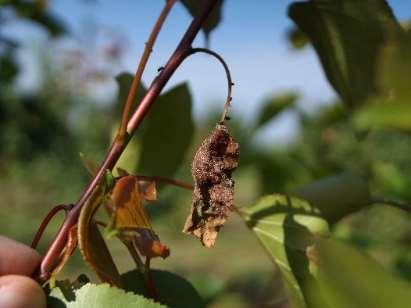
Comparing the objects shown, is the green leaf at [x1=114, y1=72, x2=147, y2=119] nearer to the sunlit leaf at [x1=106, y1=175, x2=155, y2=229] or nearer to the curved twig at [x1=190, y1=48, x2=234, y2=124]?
the curved twig at [x1=190, y1=48, x2=234, y2=124]

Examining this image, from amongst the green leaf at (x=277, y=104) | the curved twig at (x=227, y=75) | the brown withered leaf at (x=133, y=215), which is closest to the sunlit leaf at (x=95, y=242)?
the brown withered leaf at (x=133, y=215)

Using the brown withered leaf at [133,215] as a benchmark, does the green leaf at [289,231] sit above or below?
below

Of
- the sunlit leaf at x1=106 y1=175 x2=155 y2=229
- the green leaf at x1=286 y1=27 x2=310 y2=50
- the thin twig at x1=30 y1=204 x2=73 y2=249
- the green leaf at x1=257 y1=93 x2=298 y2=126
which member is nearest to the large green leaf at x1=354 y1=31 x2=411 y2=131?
the sunlit leaf at x1=106 y1=175 x2=155 y2=229

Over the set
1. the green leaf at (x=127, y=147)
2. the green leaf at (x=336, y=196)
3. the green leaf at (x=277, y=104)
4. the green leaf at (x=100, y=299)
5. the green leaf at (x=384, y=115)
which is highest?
the green leaf at (x=384, y=115)

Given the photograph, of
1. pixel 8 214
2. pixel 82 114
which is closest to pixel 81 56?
pixel 8 214

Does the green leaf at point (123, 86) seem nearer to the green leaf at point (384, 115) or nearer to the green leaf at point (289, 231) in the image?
the green leaf at point (289, 231)

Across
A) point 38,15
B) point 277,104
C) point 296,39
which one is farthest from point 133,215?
point 38,15

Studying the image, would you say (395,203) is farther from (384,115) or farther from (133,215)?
(384,115)

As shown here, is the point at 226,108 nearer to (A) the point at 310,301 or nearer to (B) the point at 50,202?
(A) the point at 310,301
